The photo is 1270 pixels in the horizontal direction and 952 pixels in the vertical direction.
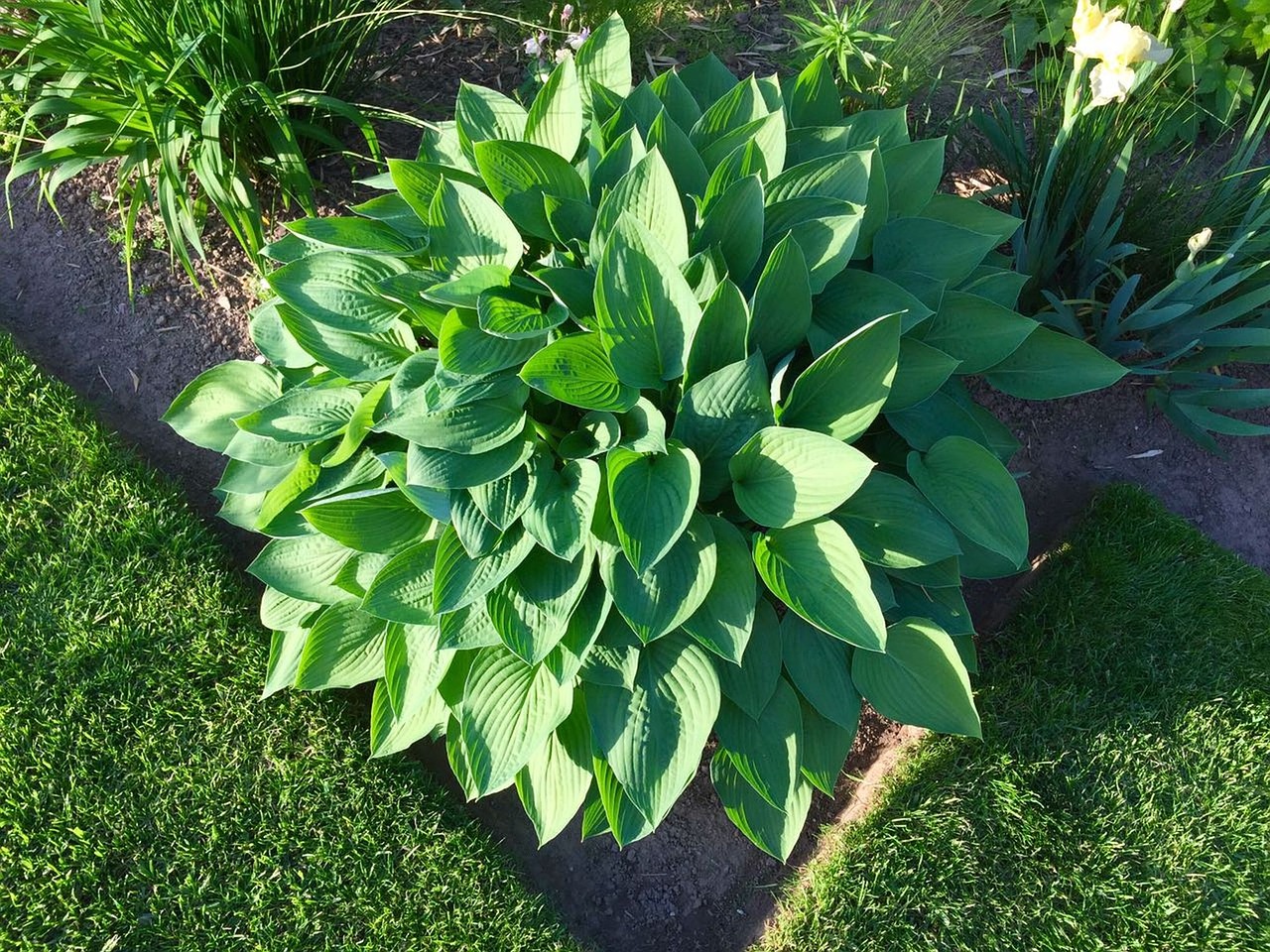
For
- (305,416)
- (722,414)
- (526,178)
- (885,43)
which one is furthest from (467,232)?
(885,43)

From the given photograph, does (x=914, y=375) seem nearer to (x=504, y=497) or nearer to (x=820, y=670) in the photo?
(x=820, y=670)

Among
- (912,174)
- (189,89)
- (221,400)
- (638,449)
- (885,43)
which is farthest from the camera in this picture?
(885,43)

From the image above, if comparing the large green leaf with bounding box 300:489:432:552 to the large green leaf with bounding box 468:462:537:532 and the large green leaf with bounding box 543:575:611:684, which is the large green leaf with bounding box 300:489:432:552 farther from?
the large green leaf with bounding box 543:575:611:684

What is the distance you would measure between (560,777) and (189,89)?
1.92 m

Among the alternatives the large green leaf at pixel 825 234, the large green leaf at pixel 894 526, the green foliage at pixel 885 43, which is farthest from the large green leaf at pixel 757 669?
the green foliage at pixel 885 43

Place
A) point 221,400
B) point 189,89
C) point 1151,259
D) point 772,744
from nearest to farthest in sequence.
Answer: point 772,744
point 221,400
point 189,89
point 1151,259

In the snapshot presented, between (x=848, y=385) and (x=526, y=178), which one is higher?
(x=526, y=178)

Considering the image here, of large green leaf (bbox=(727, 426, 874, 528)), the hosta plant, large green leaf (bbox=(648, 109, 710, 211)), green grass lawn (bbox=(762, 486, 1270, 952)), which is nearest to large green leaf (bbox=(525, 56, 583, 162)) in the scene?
the hosta plant

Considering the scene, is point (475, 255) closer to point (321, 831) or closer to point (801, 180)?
point (801, 180)

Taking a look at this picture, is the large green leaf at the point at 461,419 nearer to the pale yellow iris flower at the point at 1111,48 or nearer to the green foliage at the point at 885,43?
the pale yellow iris flower at the point at 1111,48

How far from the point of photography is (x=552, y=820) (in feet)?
6.02

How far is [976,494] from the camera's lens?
5.72 ft

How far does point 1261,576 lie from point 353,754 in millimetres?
2494

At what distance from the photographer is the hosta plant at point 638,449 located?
160cm
